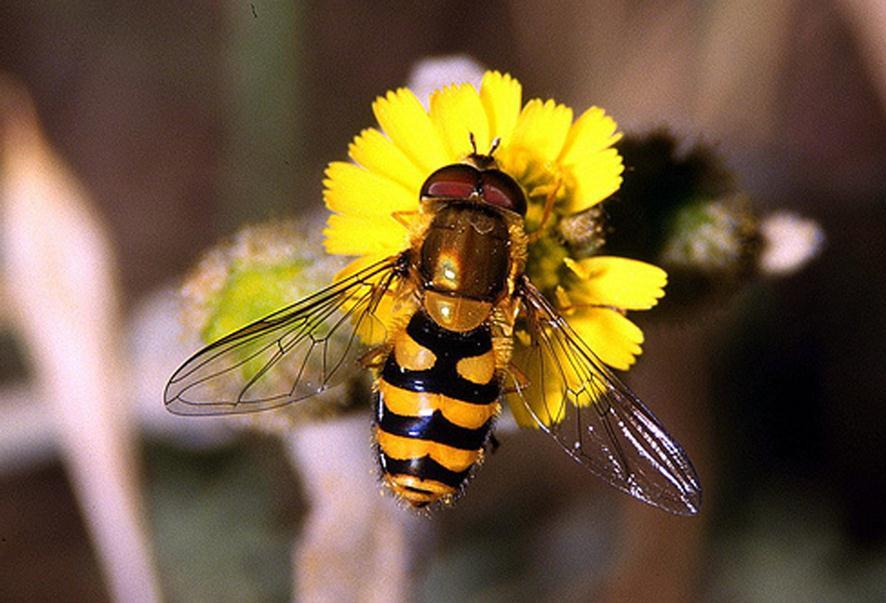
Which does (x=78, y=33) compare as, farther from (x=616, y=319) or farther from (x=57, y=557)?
(x=616, y=319)

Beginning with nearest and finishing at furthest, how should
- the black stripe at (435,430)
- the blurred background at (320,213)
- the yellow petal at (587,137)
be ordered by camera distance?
the black stripe at (435,430)
the yellow petal at (587,137)
the blurred background at (320,213)

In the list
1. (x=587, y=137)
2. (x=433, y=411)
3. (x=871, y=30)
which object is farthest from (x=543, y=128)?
(x=871, y=30)

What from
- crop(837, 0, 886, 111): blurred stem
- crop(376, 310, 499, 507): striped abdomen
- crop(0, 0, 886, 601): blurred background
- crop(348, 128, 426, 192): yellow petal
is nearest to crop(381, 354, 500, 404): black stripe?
crop(376, 310, 499, 507): striped abdomen

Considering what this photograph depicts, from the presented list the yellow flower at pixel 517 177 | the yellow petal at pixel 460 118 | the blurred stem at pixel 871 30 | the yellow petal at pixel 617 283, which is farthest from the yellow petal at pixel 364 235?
the blurred stem at pixel 871 30

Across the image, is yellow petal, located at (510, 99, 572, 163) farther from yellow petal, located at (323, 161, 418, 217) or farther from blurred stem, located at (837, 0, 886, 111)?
blurred stem, located at (837, 0, 886, 111)

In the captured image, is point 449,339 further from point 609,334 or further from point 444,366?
point 609,334

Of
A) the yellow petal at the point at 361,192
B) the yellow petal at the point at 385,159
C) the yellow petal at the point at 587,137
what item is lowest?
the yellow petal at the point at 361,192

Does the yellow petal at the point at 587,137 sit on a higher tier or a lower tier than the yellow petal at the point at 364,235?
higher

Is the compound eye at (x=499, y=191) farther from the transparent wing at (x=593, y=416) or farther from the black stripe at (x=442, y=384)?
the black stripe at (x=442, y=384)
